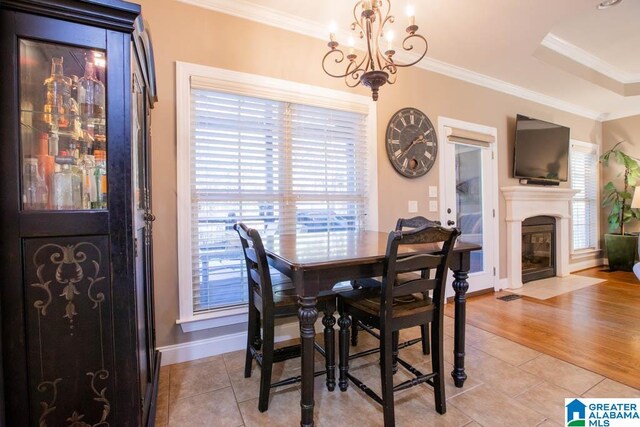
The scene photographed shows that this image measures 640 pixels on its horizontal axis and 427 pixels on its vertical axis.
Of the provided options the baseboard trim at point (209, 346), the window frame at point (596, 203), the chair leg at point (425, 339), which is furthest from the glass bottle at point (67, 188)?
the window frame at point (596, 203)

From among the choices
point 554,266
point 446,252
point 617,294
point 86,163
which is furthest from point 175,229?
point 554,266

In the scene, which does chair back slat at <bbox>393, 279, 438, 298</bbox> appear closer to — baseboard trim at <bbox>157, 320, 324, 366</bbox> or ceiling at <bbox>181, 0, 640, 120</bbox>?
baseboard trim at <bbox>157, 320, 324, 366</bbox>

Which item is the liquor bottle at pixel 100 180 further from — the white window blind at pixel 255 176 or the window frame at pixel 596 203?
the window frame at pixel 596 203

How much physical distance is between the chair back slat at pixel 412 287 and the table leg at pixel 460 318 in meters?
0.28

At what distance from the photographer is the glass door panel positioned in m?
3.67

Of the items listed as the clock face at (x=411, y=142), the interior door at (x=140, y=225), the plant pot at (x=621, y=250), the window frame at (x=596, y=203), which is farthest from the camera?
the window frame at (x=596, y=203)

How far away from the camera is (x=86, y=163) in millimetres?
1124

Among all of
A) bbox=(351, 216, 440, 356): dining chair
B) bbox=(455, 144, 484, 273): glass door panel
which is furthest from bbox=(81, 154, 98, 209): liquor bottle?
bbox=(455, 144, 484, 273): glass door panel

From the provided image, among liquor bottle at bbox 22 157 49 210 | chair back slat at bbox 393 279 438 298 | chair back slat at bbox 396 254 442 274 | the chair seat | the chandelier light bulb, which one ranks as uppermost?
the chandelier light bulb

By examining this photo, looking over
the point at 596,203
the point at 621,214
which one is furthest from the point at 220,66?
the point at 596,203

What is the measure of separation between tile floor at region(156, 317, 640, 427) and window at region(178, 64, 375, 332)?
0.47 meters

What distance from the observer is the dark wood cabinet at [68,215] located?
38.5 inches

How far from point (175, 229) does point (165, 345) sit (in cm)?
84

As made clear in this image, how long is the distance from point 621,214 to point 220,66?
6491 millimetres
